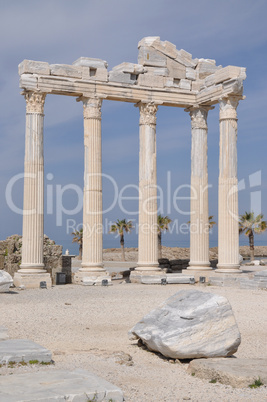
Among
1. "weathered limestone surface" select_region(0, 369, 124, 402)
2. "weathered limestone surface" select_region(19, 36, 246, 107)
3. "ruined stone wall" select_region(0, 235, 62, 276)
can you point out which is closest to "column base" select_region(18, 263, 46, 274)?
"ruined stone wall" select_region(0, 235, 62, 276)

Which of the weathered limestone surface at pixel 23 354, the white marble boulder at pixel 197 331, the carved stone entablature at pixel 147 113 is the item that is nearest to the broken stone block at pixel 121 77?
the carved stone entablature at pixel 147 113

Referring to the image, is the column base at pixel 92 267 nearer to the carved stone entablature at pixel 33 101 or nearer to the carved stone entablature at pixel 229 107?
the carved stone entablature at pixel 33 101

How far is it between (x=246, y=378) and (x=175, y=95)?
927 inches

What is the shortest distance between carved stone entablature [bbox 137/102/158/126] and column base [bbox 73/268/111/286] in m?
8.42

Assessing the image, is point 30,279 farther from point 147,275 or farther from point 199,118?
point 199,118

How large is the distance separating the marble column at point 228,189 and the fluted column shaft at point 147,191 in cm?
353

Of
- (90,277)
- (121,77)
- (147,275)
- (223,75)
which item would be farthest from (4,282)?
(223,75)

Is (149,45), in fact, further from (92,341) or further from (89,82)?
(92,341)

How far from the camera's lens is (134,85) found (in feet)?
95.7

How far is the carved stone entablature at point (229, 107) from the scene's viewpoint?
28281 mm

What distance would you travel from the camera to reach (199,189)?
3042 cm

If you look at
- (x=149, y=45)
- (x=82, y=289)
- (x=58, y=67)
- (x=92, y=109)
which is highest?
(x=149, y=45)

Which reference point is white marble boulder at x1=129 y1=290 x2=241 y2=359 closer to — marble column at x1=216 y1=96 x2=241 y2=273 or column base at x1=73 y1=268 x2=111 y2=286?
column base at x1=73 y1=268 x2=111 y2=286

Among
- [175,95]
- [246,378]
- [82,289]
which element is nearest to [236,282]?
[82,289]
